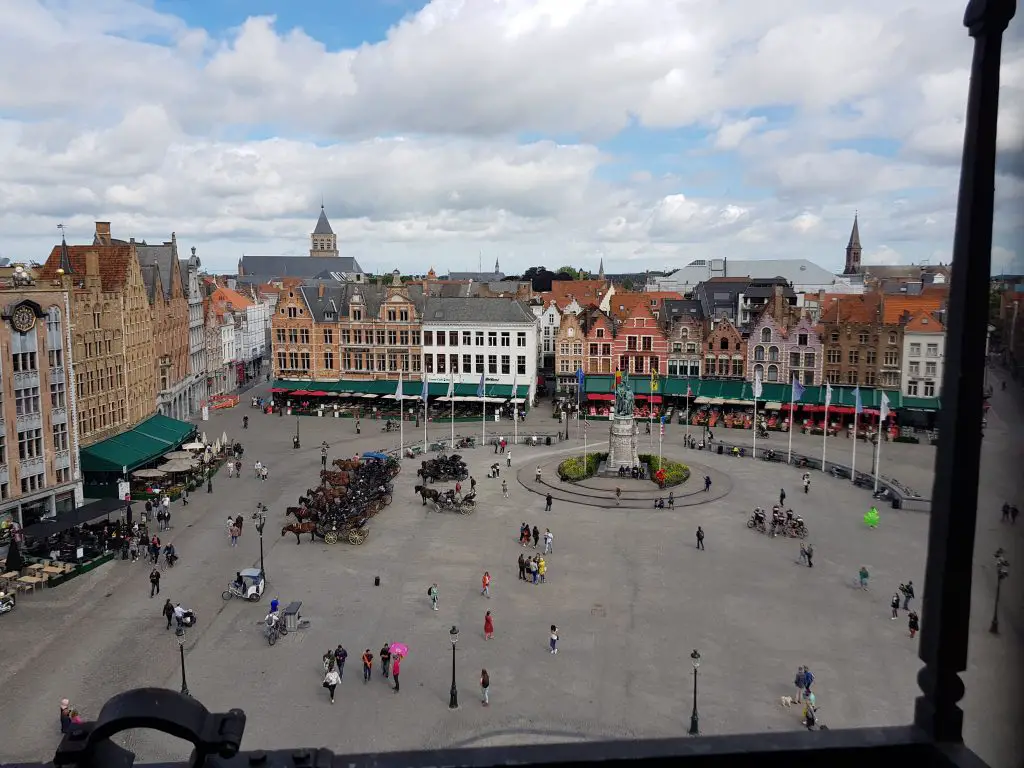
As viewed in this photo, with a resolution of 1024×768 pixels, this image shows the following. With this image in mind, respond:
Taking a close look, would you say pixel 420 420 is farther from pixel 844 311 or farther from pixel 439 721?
pixel 439 721

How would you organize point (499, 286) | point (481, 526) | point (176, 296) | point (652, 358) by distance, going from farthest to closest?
point (499, 286), point (652, 358), point (176, 296), point (481, 526)

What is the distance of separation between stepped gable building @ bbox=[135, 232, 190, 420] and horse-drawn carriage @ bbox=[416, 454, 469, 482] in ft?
74.0

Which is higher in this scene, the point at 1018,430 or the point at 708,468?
the point at 1018,430

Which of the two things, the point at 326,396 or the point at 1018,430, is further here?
the point at 326,396

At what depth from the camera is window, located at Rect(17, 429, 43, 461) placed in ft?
115

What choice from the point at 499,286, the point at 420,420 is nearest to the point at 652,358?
the point at 420,420

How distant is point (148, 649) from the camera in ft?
77.4

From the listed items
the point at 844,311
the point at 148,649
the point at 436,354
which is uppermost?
the point at 844,311

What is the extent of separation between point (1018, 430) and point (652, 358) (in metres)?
66.5

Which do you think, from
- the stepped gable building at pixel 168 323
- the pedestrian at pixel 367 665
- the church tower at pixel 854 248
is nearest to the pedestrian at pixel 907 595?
the pedestrian at pixel 367 665

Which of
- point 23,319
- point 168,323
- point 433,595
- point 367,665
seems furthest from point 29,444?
point 168,323

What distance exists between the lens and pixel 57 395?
1463 inches

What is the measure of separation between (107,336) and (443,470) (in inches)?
821

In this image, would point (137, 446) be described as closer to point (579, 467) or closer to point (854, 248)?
point (579, 467)
